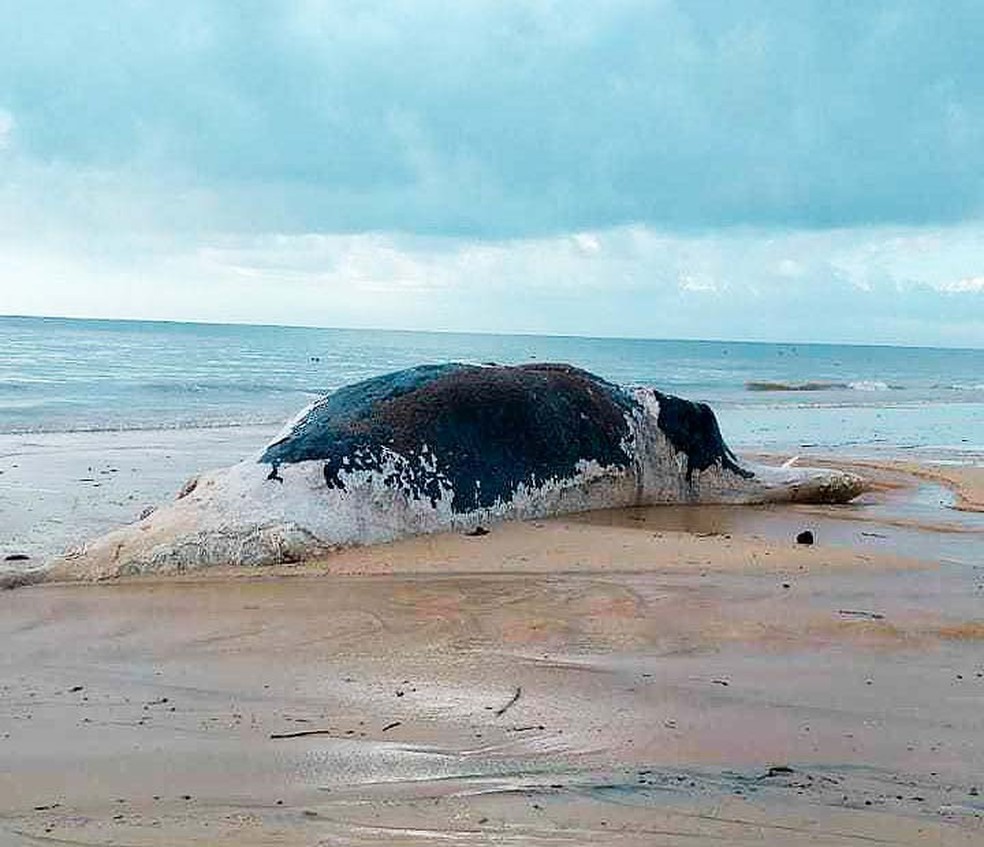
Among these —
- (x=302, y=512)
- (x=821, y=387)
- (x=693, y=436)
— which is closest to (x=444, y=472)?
(x=302, y=512)

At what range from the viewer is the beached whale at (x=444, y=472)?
288 inches

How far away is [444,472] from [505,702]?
4.34m

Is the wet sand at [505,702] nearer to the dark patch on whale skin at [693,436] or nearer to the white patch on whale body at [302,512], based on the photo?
the white patch on whale body at [302,512]

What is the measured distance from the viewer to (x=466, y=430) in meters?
9.09

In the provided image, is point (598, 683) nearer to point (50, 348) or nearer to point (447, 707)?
point (447, 707)

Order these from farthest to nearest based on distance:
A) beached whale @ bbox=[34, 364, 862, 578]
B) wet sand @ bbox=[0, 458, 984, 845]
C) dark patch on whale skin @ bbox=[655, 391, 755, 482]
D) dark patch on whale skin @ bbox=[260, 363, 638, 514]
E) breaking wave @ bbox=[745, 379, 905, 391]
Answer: breaking wave @ bbox=[745, 379, 905, 391], dark patch on whale skin @ bbox=[655, 391, 755, 482], dark patch on whale skin @ bbox=[260, 363, 638, 514], beached whale @ bbox=[34, 364, 862, 578], wet sand @ bbox=[0, 458, 984, 845]

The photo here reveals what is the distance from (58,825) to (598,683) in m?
2.15

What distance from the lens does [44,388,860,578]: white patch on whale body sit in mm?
7059

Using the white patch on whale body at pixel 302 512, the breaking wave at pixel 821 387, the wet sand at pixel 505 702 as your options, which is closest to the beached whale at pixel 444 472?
the white patch on whale body at pixel 302 512

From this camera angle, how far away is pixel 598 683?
4672 millimetres

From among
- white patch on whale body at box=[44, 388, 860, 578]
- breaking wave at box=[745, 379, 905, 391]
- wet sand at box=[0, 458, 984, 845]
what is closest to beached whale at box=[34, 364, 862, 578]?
white patch on whale body at box=[44, 388, 860, 578]

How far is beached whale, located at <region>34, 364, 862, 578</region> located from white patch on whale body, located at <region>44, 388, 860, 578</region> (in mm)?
10

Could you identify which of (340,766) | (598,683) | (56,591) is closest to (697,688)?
(598,683)

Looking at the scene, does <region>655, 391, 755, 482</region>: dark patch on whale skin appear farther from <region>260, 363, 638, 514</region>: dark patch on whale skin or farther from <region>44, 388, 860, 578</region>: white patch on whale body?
<region>44, 388, 860, 578</region>: white patch on whale body
